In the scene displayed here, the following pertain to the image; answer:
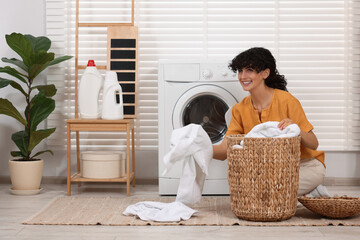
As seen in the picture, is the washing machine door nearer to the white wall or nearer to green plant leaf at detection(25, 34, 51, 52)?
the white wall

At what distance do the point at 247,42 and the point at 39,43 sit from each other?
1413 mm

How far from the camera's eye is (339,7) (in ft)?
11.8

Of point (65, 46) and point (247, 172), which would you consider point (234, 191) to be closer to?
point (247, 172)

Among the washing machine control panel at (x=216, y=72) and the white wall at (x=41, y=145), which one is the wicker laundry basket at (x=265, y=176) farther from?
the white wall at (x=41, y=145)

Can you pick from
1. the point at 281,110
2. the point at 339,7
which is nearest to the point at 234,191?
the point at 281,110

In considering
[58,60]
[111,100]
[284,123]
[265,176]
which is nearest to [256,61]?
[284,123]

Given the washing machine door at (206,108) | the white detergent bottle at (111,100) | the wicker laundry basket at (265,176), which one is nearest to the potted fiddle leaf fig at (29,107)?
the white detergent bottle at (111,100)

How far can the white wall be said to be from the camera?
11.9 ft

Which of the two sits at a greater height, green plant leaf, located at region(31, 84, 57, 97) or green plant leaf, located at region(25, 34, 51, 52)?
green plant leaf, located at region(25, 34, 51, 52)

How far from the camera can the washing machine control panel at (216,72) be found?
3.13 metres

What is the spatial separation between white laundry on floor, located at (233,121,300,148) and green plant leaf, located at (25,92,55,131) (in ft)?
4.73

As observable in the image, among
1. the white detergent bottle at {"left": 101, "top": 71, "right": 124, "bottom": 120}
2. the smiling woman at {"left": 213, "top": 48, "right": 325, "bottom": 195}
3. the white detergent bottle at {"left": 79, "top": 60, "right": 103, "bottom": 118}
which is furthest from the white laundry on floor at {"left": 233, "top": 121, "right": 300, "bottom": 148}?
the white detergent bottle at {"left": 79, "top": 60, "right": 103, "bottom": 118}

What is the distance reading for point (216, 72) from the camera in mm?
3137

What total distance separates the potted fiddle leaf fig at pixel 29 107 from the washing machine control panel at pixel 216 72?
901 mm
